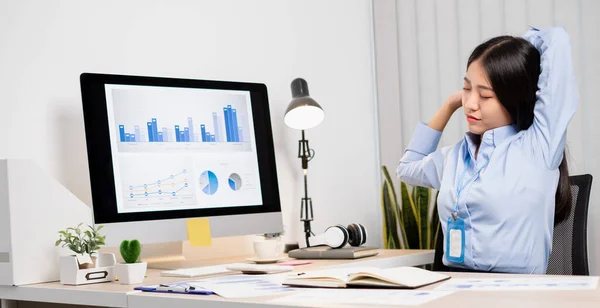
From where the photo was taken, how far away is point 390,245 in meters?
3.26

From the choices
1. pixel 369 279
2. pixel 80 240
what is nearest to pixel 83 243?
pixel 80 240

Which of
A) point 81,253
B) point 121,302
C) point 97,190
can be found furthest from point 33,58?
point 121,302

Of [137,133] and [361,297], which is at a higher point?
[137,133]

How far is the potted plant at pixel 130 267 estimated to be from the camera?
5.88 feet

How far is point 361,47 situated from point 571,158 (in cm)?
106

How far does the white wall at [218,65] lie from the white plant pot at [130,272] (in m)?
0.62

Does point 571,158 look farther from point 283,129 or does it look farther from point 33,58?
point 33,58

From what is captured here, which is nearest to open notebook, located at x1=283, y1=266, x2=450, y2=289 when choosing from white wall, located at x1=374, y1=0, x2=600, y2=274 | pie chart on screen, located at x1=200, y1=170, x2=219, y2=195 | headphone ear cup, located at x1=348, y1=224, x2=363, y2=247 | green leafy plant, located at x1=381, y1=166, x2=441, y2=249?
pie chart on screen, located at x1=200, y1=170, x2=219, y2=195

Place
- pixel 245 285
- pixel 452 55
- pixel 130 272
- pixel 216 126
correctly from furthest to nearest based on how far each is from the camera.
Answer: pixel 452 55, pixel 216 126, pixel 130 272, pixel 245 285

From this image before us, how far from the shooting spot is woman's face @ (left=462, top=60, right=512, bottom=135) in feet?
6.73

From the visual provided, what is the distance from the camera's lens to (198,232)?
2271 mm

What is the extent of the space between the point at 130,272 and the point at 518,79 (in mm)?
1121

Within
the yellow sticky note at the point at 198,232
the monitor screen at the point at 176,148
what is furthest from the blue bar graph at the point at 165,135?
the yellow sticky note at the point at 198,232

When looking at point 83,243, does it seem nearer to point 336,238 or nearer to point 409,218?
point 336,238
